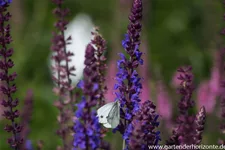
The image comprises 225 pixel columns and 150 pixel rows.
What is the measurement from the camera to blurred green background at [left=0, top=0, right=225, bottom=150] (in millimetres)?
6043

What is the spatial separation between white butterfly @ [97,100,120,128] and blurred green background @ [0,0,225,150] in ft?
11.0

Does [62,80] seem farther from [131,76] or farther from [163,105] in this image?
[163,105]

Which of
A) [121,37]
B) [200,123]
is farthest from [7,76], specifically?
[121,37]

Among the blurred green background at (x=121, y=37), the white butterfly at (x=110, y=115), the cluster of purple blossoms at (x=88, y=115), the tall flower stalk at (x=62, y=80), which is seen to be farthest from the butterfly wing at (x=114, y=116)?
the blurred green background at (x=121, y=37)

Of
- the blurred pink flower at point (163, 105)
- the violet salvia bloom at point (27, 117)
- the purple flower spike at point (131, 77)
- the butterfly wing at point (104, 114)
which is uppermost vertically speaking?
the purple flower spike at point (131, 77)

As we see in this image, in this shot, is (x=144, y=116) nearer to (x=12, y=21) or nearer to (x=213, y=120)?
(x=213, y=120)

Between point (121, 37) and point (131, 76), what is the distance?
4888 millimetres

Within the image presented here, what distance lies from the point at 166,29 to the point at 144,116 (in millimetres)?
6606

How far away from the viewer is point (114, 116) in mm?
1730

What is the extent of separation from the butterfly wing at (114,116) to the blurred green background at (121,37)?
3358 mm

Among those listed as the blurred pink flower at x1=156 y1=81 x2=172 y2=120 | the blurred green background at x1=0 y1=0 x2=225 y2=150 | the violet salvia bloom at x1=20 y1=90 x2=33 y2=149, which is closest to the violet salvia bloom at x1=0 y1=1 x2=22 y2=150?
the violet salvia bloom at x1=20 y1=90 x2=33 y2=149

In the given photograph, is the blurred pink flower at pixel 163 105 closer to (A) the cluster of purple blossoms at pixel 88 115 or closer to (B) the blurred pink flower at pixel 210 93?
(B) the blurred pink flower at pixel 210 93

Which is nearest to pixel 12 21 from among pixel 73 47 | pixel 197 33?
pixel 73 47

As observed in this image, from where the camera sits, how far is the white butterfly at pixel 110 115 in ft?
5.55
